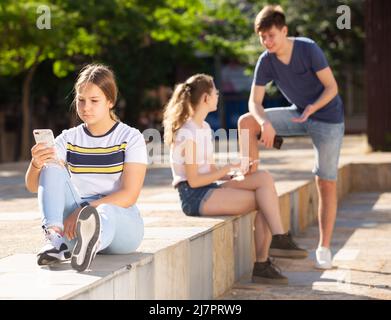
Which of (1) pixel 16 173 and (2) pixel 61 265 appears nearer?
(2) pixel 61 265


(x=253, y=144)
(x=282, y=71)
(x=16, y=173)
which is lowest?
(x=16, y=173)

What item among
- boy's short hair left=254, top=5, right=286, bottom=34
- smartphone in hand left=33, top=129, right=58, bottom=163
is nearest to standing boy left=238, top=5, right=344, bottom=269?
boy's short hair left=254, top=5, right=286, bottom=34

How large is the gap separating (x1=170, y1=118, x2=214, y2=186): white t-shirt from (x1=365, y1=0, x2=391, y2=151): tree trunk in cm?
1157

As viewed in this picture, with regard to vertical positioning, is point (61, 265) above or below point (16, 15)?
below

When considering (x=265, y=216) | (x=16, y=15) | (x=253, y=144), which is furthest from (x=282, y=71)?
(x=16, y=15)

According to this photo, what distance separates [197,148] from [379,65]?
38.5ft

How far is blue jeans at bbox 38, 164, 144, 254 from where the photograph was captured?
4941mm

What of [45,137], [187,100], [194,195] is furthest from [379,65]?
[45,137]

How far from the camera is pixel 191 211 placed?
6965 millimetres

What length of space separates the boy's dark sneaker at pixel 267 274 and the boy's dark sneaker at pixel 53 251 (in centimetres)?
198

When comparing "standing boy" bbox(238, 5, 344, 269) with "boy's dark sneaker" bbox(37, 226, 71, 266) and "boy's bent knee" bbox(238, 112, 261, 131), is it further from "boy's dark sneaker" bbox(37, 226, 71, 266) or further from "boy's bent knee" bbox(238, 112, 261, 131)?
"boy's dark sneaker" bbox(37, 226, 71, 266)

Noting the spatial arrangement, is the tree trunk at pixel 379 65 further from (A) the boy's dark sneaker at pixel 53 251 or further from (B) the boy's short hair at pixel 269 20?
(A) the boy's dark sneaker at pixel 53 251
